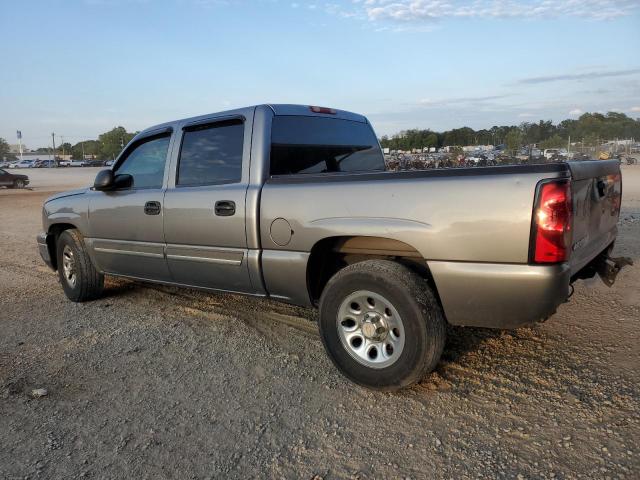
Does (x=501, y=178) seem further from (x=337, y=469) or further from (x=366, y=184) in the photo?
(x=337, y=469)

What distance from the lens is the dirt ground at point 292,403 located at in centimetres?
265

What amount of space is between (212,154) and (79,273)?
7.52ft

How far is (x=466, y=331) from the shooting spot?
4.47 metres

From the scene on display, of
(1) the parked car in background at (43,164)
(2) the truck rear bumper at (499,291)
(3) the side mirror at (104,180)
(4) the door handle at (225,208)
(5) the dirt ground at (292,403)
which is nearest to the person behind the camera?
(5) the dirt ground at (292,403)

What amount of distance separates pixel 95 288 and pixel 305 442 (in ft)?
12.1

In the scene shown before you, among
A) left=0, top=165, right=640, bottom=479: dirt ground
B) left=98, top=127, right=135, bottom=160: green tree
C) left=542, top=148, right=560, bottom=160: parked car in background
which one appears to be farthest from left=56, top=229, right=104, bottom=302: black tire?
left=98, top=127, right=135, bottom=160: green tree

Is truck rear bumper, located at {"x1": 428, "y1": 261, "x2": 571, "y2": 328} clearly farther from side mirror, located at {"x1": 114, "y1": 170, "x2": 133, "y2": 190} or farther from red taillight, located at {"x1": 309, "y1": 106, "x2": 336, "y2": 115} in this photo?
side mirror, located at {"x1": 114, "y1": 170, "x2": 133, "y2": 190}

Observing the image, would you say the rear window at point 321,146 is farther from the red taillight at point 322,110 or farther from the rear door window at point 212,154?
the rear door window at point 212,154

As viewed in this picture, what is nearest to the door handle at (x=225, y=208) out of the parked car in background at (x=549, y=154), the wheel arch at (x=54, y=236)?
the wheel arch at (x=54, y=236)

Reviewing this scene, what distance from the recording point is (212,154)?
14.3ft

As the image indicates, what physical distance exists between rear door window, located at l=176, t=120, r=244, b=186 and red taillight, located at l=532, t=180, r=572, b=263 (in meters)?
2.21

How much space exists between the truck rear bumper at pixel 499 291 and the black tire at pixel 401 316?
0.41 feet

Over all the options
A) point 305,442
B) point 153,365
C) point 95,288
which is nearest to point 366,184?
point 305,442

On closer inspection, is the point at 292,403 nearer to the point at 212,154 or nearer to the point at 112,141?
the point at 212,154
